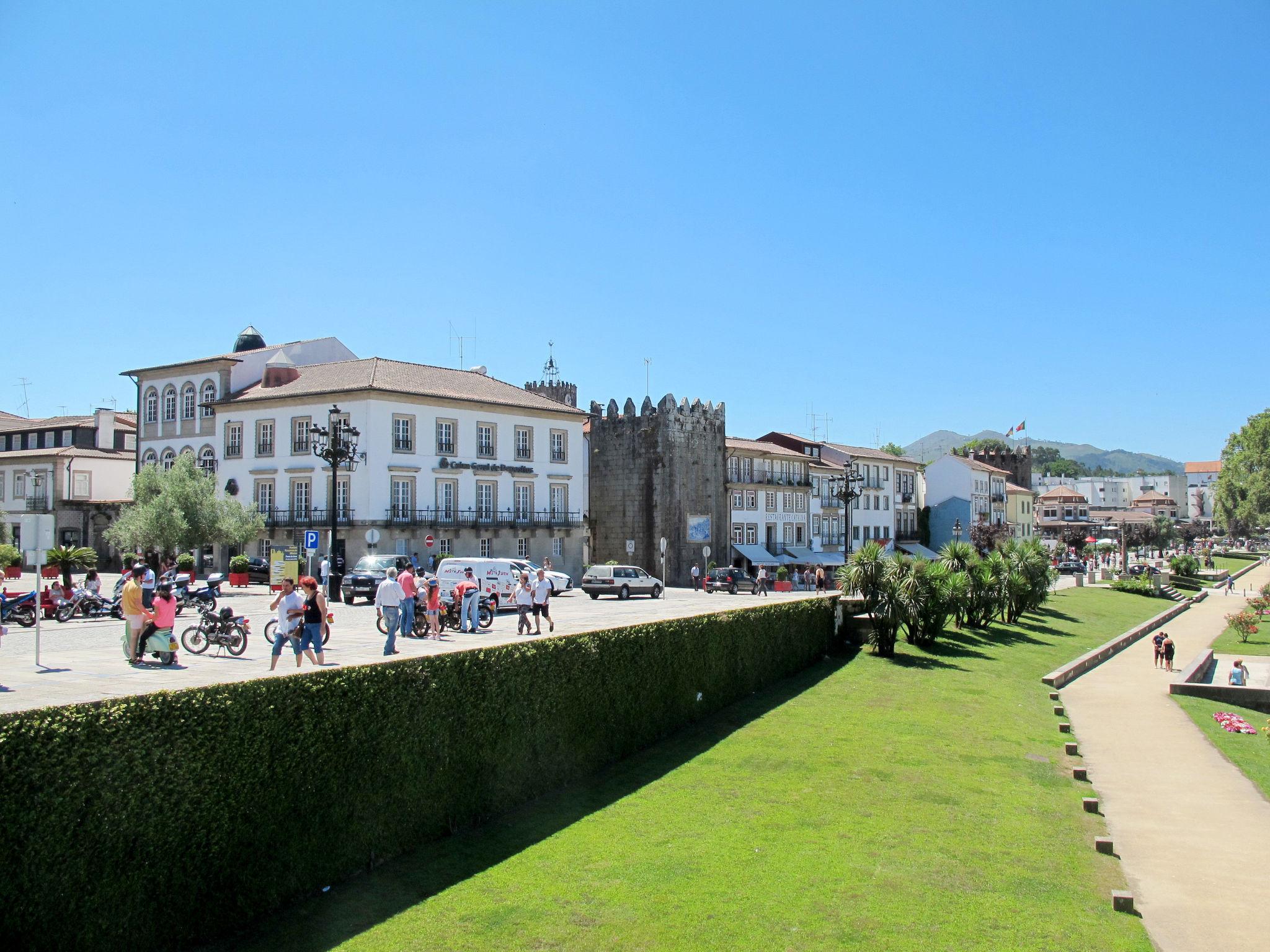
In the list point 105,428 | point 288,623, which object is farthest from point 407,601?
point 105,428

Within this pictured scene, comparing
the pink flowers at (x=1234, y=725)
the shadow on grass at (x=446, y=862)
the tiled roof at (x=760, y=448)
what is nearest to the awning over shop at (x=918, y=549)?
the tiled roof at (x=760, y=448)

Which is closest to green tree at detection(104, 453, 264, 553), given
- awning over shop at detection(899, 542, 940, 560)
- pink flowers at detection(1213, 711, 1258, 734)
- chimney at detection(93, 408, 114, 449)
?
chimney at detection(93, 408, 114, 449)

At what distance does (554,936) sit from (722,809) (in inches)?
191

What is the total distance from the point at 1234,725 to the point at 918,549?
58001 millimetres

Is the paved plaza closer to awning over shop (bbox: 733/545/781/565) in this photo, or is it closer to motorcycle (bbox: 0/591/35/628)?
motorcycle (bbox: 0/591/35/628)

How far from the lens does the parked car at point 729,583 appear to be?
46.5m

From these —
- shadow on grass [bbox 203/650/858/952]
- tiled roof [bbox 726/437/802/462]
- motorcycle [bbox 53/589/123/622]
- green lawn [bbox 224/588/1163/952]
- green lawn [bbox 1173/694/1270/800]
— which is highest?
tiled roof [bbox 726/437/802/462]

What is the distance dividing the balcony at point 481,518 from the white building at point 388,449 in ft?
0.20

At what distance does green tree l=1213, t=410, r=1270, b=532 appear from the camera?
118 meters

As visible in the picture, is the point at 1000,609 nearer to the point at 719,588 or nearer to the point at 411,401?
the point at 719,588

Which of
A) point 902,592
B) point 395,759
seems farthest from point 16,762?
point 902,592

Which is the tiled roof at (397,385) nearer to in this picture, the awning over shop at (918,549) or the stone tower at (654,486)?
the stone tower at (654,486)

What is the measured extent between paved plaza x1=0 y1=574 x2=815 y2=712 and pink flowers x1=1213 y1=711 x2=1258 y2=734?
13.3 m

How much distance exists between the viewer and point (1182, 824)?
15977 millimetres
